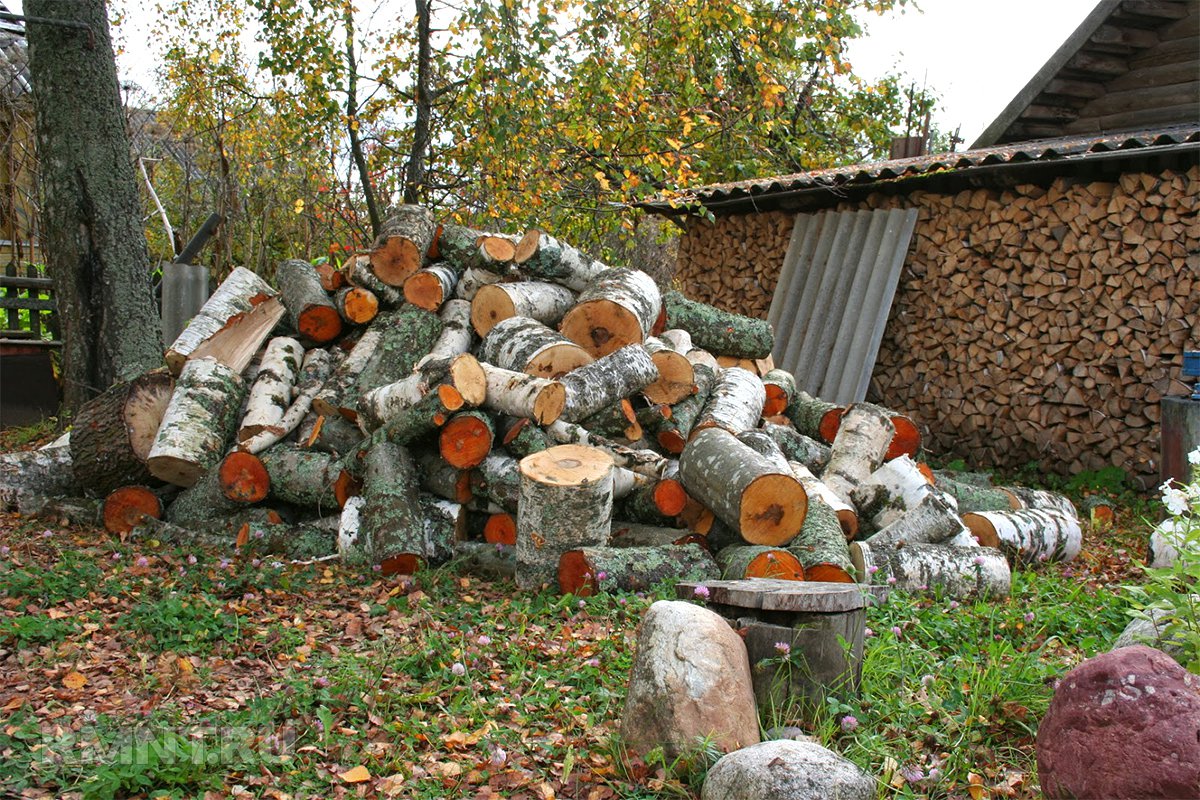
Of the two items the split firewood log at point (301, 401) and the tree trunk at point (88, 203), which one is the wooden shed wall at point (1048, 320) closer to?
the split firewood log at point (301, 401)

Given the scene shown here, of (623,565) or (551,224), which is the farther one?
(551,224)

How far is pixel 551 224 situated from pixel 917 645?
338 inches

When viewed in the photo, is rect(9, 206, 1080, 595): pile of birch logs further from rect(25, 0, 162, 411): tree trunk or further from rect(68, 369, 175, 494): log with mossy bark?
rect(25, 0, 162, 411): tree trunk

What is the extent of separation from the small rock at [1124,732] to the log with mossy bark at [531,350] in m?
3.83

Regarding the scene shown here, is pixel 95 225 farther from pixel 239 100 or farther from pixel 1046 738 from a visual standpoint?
pixel 1046 738

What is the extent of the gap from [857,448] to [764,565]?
1892 millimetres

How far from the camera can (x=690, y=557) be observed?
5.25 metres

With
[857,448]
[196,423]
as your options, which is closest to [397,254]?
[196,423]

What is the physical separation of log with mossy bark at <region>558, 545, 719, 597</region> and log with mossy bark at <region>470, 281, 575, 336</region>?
2372 mm

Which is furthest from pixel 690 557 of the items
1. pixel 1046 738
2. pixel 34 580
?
pixel 34 580

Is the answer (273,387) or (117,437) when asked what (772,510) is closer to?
(273,387)

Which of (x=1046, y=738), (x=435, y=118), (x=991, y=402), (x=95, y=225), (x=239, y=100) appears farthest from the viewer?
(x=239, y=100)

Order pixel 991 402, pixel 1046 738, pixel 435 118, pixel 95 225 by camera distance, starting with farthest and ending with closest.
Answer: pixel 435 118
pixel 991 402
pixel 95 225
pixel 1046 738

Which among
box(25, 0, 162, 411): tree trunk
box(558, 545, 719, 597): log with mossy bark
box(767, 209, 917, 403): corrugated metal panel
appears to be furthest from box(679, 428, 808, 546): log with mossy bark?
box(25, 0, 162, 411): tree trunk
